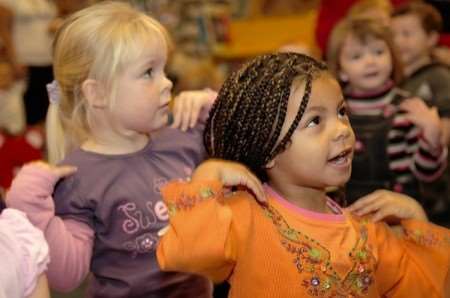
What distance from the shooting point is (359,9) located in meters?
3.07

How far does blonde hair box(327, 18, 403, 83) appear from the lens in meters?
2.54

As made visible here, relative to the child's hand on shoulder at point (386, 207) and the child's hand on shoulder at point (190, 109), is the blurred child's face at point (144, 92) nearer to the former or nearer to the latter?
the child's hand on shoulder at point (190, 109)

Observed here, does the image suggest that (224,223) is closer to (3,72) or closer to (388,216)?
(388,216)

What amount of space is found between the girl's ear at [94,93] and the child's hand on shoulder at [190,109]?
0.22 m

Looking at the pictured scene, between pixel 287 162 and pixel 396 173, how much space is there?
1.13 m

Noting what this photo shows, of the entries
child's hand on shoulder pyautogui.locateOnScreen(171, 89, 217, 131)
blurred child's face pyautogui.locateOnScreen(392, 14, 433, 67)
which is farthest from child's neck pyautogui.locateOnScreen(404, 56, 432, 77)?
child's hand on shoulder pyautogui.locateOnScreen(171, 89, 217, 131)

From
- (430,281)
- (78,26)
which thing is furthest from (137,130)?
(430,281)

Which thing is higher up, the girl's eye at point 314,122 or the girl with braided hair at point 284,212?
the girl's eye at point 314,122

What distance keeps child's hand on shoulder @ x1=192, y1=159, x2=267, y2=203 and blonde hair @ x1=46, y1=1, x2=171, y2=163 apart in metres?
0.43

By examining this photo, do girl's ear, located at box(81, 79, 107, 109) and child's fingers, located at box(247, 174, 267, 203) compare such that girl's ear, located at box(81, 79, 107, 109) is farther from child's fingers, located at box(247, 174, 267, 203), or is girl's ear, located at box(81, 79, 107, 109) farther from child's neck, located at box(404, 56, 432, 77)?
child's neck, located at box(404, 56, 432, 77)

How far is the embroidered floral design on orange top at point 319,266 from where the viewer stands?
1388mm

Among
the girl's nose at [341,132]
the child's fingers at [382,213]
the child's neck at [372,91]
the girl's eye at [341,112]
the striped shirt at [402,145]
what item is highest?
the girl's eye at [341,112]

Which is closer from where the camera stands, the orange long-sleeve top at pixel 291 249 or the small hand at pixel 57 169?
the orange long-sleeve top at pixel 291 249

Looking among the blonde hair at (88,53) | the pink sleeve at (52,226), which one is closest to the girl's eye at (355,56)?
the blonde hair at (88,53)
